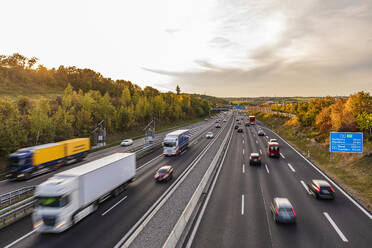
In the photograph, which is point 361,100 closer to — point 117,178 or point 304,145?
point 304,145

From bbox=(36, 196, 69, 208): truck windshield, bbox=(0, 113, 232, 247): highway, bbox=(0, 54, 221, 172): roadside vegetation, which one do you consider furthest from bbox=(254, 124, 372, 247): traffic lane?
bbox=(0, 54, 221, 172): roadside vegetation

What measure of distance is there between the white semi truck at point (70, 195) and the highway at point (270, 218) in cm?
868

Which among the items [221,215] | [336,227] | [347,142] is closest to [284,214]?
[336,227]

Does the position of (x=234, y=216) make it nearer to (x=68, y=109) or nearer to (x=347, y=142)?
(x=347, y=142)

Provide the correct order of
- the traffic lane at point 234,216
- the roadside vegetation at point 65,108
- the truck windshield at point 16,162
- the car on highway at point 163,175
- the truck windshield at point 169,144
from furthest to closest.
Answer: the roadside vegetation at point 65,108, the truck windshield at point 169,144, the truck windshield at point 16,162, the car on highway at point 163,175, the traffic lane at point 234,216

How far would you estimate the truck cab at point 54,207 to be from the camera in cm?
1280

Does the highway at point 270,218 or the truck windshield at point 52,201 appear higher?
the truck windshield at point 52,201

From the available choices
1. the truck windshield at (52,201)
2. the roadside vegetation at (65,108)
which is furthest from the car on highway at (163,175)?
the roadside vegetation at (65,108)

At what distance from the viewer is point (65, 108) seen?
49.6m

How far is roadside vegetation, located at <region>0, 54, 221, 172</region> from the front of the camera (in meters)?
36.3

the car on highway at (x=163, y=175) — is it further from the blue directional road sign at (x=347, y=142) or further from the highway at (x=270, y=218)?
the blue directional road sign at (x=347, y=142)

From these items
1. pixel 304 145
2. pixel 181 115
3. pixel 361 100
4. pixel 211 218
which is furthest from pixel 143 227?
pixel 181 115

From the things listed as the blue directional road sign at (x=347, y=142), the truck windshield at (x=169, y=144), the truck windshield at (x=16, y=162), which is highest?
the blue directional road sign at (x=347, y=142)

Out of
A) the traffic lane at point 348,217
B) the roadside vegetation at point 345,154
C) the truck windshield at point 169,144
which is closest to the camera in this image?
the traffic lane at point 348,217
